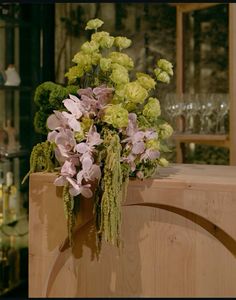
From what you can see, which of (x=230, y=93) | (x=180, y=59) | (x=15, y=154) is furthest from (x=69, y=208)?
(x=15, y=154)

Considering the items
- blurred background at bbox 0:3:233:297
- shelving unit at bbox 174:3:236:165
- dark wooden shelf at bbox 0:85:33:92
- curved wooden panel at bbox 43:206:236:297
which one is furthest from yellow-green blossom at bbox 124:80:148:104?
dark wooden shelf at bbox 0:85:33:92

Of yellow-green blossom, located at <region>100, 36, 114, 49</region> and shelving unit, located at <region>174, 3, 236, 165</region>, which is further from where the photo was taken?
shelving unit, located at <region>174, 3, 236, 165</region>

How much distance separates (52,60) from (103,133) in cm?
245

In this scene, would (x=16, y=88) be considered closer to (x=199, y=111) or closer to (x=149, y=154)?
(x=199, y=111)

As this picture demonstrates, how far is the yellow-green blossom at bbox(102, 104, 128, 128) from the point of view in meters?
1.53

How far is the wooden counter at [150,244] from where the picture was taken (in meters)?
1.61

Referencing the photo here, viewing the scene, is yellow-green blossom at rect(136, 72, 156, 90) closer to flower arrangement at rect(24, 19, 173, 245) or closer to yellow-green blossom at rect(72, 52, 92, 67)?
flower arrangement at rect(24, 19, 173, 245)

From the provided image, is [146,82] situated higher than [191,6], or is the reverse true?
[191,6]

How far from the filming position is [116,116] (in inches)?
60.5

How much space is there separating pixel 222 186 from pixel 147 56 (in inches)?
101

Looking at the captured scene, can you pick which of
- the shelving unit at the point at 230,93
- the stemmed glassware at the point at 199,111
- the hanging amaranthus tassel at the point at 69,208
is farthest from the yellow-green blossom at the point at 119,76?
the stemmed glassware at the point at 199,111

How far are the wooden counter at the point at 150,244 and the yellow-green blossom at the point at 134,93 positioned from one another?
0.25m

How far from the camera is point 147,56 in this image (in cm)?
402

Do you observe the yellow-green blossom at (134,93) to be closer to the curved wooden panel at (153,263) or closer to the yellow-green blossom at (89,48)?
the yellow-green blossom at (89,48)
